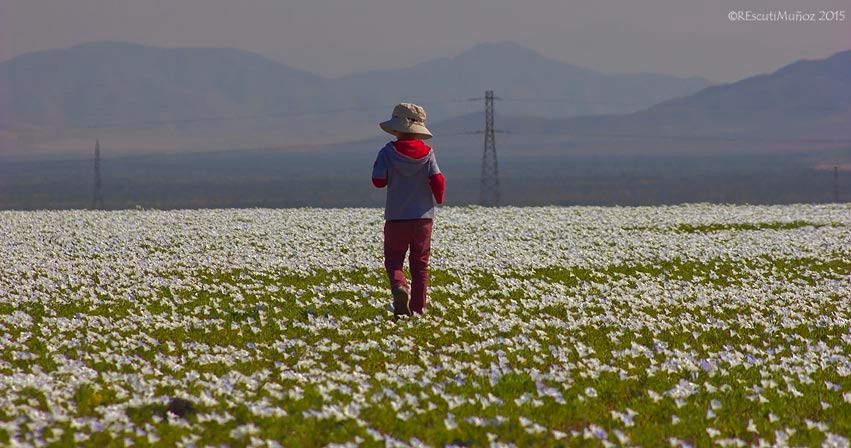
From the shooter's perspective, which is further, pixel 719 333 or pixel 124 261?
pixel 124 261

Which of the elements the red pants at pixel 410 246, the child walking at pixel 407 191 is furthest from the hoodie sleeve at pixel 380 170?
the red pants at pixel 410 246

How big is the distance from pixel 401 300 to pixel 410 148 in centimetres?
214

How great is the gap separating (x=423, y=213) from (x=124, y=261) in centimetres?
949

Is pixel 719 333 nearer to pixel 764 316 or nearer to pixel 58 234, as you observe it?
pixel 764 316

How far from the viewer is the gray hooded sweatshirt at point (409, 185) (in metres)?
14.4

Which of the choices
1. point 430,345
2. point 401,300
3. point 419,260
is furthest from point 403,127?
point 430,345

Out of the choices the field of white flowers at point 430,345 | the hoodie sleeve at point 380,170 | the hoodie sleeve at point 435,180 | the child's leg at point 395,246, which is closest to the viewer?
the field of white flowers at point 430,345

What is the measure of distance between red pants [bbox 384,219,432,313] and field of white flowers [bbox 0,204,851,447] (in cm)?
72

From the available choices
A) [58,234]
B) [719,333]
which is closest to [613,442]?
[719,333]

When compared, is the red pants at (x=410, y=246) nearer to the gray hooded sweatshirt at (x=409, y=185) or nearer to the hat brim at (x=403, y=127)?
the gray hooded sweatshirt at (x=409, y=185)

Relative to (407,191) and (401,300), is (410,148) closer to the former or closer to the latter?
(407,191)

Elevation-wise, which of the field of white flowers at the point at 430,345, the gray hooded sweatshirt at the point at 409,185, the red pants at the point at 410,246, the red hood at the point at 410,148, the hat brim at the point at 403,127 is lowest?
the field of white flowers at the point at 430,345

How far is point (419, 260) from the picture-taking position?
14.6 m

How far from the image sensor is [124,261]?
21.6 m
